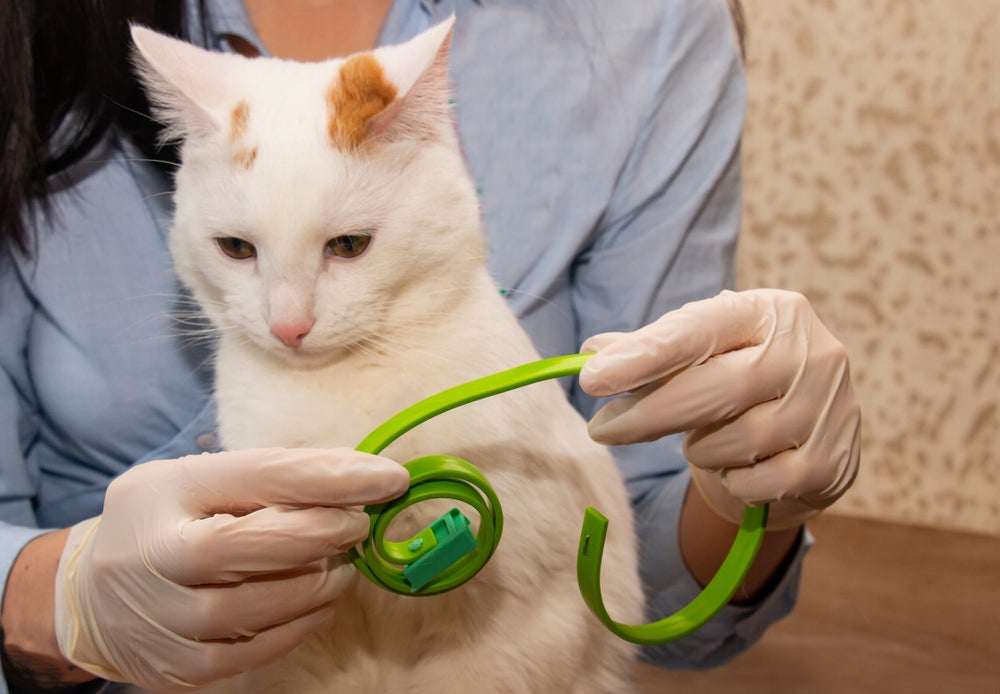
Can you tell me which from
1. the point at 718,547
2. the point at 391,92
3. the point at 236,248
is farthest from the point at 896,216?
the point at 236,248

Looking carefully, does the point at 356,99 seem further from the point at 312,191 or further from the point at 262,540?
the point at 262,540

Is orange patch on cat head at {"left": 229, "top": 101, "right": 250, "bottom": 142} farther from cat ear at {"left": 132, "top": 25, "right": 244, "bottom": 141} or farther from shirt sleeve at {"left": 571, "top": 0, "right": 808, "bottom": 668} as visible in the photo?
shirt sleeve at {"left": 571, "top": 0, "right": 808, "bottom": 668}

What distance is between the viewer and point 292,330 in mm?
590

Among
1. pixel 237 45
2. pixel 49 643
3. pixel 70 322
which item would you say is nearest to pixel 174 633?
pixel 49 643

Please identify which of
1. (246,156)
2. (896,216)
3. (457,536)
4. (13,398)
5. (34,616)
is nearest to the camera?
(457,536)

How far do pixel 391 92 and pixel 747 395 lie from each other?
35cm

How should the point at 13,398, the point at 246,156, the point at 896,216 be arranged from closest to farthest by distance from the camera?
the point at 246,156 < the point at 13,398 < the point at 896,216

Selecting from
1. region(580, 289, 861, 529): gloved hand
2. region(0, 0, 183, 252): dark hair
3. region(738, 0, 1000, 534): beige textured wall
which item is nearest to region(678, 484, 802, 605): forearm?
region(580, 289, 861, 529): gloved hand

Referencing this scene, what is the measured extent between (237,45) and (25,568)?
53 cm

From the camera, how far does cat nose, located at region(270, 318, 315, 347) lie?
23.1 inches

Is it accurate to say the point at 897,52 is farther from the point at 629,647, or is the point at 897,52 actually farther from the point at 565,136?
the point at 629,647

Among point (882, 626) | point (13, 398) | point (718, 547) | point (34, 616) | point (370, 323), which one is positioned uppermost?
point (370, 323)

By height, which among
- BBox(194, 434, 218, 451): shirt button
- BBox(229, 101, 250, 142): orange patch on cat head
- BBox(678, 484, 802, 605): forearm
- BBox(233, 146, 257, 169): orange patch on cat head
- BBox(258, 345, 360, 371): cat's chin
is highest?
BBox(229, 101, 250, 142): orange patch on cat head

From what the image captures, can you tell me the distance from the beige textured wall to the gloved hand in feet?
1.29
